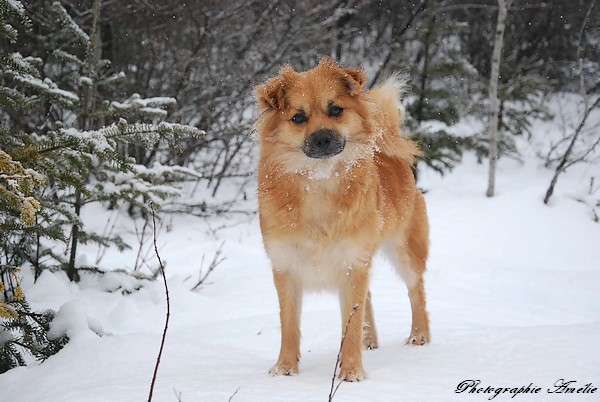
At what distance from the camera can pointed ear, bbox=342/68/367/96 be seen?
11.2 feet

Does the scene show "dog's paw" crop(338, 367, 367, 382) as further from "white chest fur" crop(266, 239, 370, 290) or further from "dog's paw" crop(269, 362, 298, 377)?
"white chest fur" crop(266, 239, 370, 290)

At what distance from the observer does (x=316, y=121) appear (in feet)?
10.7

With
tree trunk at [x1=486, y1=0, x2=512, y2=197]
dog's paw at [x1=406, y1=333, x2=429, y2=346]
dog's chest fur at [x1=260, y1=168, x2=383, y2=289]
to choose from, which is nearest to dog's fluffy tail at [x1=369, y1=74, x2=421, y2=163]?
dog's chest fur at [x1=260, y1=168, x2=383, y2=289]

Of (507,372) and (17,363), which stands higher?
(507,372)

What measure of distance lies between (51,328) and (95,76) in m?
2.22

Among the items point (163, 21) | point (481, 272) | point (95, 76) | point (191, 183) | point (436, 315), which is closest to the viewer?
point (95, 76)

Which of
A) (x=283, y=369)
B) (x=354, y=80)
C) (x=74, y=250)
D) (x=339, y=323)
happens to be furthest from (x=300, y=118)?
(x=74, y=250)

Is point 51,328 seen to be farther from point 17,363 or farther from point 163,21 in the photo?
point 163,21

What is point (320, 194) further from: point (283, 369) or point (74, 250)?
point (74, 250)

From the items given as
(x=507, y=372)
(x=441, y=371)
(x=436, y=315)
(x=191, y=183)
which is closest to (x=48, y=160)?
(x=441, y=371)

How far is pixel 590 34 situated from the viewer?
17.0 m

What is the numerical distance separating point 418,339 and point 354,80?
1935mm

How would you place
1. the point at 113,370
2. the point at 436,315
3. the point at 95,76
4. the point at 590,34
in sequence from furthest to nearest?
the point at 590,34
the point at 436,315
the point at 95,76
the point at 113,370

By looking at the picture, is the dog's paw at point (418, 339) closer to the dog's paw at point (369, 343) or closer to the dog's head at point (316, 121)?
the dog's paw at point (369, 343)
